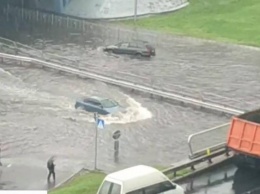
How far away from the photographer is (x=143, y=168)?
2686 cm

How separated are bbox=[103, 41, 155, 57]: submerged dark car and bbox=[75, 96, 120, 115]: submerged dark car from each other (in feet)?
59.7

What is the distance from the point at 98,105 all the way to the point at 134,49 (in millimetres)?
19712

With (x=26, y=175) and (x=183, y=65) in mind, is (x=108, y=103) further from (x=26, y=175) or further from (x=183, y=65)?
(x=183, y=65)

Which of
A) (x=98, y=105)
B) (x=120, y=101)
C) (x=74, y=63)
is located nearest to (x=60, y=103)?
(x=98, y=105)

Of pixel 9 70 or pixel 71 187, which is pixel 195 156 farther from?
pixel 9 70

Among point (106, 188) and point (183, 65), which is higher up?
point (106, 188)

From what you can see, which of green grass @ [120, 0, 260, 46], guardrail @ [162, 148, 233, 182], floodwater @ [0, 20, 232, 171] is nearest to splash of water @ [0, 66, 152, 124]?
floodwater @ [0, 20, 232, 171]

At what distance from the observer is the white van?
85.4 feet

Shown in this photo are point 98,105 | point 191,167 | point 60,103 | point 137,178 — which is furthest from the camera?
point 60,103

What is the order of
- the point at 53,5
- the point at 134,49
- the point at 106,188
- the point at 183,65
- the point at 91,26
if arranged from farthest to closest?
the point at 53,5 < the point at 91,26 < the point at 134,49 < the point at 183,65 < the point at 106,188

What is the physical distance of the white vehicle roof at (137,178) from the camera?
2606 centimetres

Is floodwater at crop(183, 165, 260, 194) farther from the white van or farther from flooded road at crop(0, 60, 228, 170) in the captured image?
flooded road at crop(0, 60, 228, 170)

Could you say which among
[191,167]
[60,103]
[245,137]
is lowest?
[60,103]

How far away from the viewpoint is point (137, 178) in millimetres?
26234
